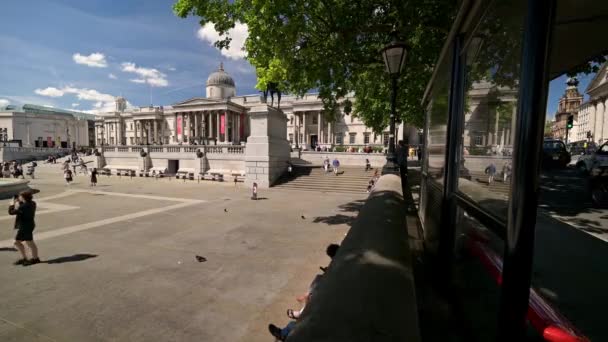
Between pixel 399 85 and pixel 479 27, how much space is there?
42.8 ft

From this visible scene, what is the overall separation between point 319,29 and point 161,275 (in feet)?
26.9

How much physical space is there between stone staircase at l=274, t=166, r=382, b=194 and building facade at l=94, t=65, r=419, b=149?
3278 cm

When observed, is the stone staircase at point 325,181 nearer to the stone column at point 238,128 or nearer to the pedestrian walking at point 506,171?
the pedestrian walking at point 506,171

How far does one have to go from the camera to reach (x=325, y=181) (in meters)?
20.3

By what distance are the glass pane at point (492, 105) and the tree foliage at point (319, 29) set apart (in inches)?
234

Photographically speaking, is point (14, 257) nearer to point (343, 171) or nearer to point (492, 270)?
point (492, 270)

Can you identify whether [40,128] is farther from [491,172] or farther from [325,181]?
[491,172]

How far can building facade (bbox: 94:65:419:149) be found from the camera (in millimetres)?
65312

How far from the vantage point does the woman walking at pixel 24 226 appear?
6.12 m

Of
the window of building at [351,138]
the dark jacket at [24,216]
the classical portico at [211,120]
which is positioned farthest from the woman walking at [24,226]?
the classical portico at [211,120]

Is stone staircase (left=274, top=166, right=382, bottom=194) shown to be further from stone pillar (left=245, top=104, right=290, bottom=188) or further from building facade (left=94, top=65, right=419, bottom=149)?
building facade (left=94, top=65, right=419, bottom=149)

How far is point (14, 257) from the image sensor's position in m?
6.52

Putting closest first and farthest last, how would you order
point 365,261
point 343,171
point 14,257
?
1. point 365,261
2. point 14,257
3. point 343,171

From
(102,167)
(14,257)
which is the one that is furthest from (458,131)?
(102,167)
